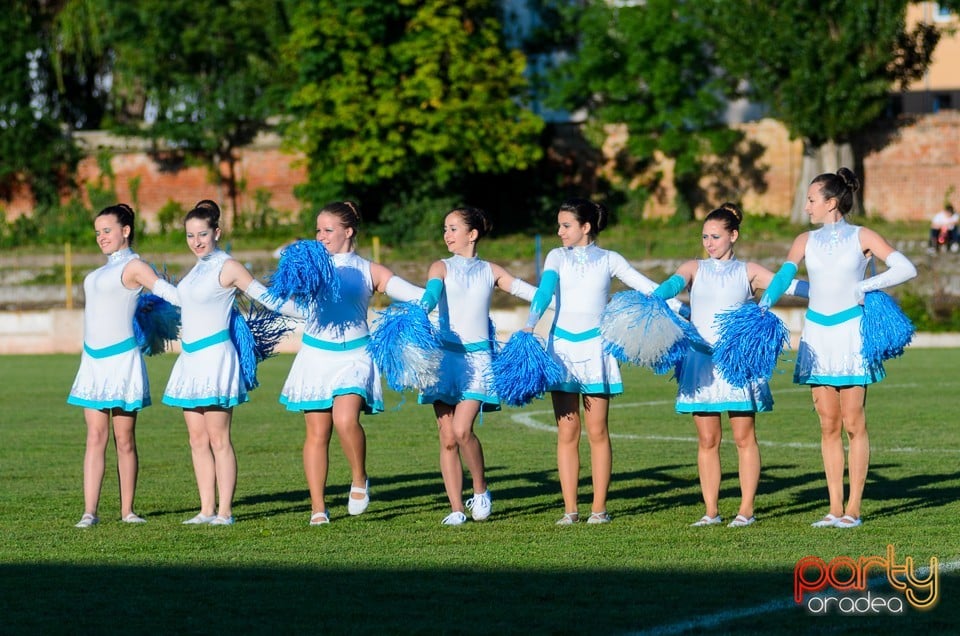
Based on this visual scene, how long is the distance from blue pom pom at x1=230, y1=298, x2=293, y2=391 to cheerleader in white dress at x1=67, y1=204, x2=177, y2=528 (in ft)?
1.42

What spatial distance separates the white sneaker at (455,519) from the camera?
352 inches

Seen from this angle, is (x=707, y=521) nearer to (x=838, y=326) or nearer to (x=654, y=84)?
(x=838, y=326)

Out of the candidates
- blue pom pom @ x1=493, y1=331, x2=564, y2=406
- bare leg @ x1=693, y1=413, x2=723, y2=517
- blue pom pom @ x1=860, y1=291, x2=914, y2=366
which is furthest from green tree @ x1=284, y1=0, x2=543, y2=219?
blue pom pom @ x1=860, y1=291, x2=914, y2=366

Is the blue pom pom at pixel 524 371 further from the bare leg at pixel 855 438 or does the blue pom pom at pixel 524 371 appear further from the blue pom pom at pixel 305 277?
the bare leg at pixel 855 438

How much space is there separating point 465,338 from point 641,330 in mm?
1066

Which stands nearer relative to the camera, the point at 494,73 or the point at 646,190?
the point at 494,73

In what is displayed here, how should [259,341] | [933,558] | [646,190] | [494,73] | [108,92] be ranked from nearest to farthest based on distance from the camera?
[933,558]
[259,341]
[494,73]
[646,190]
[108,92]

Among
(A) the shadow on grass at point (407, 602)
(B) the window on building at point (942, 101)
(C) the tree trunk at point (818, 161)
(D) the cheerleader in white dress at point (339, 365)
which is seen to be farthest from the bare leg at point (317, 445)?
(B) the window on building at point (942, 101)

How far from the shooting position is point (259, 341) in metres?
9.45

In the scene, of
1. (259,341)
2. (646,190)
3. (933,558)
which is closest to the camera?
(933,558)

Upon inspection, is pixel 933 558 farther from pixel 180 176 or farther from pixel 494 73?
pixel 180 176

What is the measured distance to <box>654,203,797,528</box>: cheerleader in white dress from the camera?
28.8ft

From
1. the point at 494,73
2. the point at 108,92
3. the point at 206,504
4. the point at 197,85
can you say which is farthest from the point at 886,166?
the point at 206,504

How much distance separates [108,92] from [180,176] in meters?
5.26
